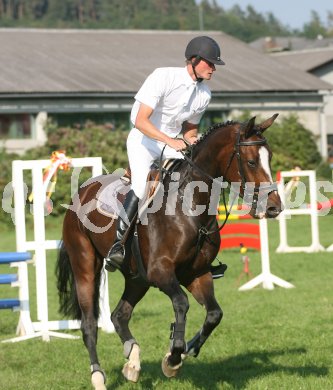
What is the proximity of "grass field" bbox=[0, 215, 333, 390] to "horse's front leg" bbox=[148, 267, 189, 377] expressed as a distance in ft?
2.16

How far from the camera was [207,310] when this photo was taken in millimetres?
8117

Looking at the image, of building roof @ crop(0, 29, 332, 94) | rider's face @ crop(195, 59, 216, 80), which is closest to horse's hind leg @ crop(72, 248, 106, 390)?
rider's face @ crop(195, 59, 216, 80)

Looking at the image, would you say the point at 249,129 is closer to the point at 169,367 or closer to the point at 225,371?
the point at 169,367

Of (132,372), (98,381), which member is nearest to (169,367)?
(132,372)

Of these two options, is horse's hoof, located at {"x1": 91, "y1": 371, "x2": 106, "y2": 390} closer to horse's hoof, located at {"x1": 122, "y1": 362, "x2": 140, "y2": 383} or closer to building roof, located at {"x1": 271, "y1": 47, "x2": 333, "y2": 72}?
horse's hoof, located at {"x1": 122, "y1": 362, "x2": 140, "y2": 383}

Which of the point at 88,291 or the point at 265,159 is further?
the point at 88,291

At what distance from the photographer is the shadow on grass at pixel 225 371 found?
8594 mm

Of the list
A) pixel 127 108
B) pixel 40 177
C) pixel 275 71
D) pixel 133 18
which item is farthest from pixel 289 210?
pixel 133 18

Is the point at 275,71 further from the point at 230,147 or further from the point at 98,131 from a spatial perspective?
the point at 230,147

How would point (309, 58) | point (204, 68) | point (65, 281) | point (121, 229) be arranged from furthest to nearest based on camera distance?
point (309, 58)
point (65, 281)
point (121, 229)
point (204, 68)

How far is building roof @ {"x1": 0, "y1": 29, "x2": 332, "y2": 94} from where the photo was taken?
134 ft

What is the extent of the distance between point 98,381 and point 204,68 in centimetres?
288

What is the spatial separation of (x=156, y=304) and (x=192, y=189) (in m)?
6.91

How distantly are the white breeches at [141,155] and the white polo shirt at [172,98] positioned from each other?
19 cm
